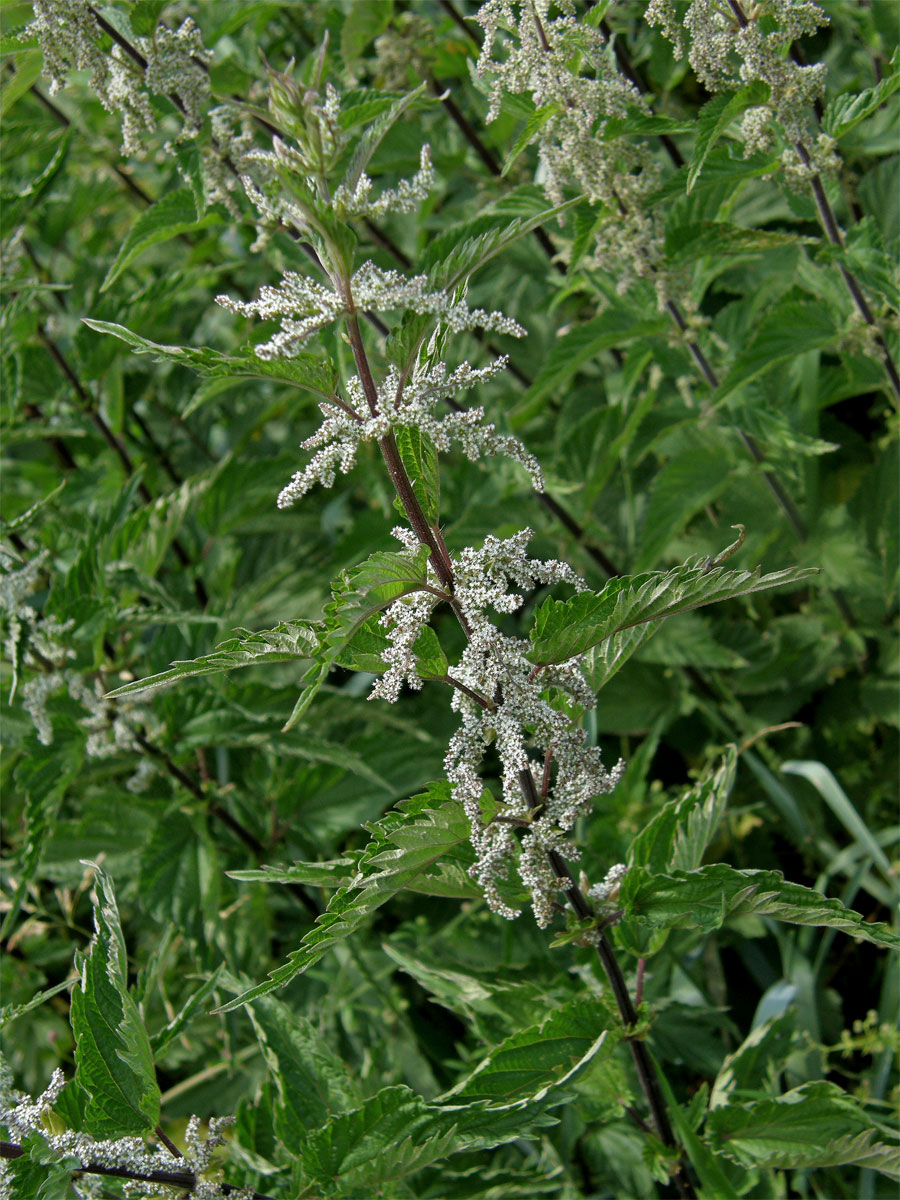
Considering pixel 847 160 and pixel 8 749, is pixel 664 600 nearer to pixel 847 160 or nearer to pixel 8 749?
pixel 8 749

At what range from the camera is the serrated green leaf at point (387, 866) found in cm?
116

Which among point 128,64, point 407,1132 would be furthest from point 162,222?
point 407,1132

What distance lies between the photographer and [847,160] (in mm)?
3135

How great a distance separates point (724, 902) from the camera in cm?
133

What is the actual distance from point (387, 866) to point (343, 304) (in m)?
0.68

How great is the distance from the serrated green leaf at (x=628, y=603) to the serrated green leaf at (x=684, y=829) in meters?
0.52

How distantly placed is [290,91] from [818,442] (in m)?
1.68

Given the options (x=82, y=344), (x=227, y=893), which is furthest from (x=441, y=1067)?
(x=82, y=344)

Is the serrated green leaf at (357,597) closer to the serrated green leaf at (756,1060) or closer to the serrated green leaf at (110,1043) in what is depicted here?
the serrated green leaf at (110,1043)

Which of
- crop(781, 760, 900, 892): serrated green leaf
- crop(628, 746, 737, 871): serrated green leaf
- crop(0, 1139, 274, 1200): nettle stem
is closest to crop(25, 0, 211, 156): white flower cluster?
crop(628, 746, 737, 871): serrated green leaf

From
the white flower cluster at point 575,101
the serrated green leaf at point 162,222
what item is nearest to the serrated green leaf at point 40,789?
the serrated green leaf at point 162,222

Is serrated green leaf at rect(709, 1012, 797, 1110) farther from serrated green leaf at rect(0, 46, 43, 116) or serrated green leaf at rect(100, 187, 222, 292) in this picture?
serrated green leaf at rect(0, 46, 43, 116)

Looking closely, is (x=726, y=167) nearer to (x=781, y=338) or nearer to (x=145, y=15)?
(x=781, y=338)

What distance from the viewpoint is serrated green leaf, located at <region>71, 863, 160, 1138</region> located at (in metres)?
1.48
